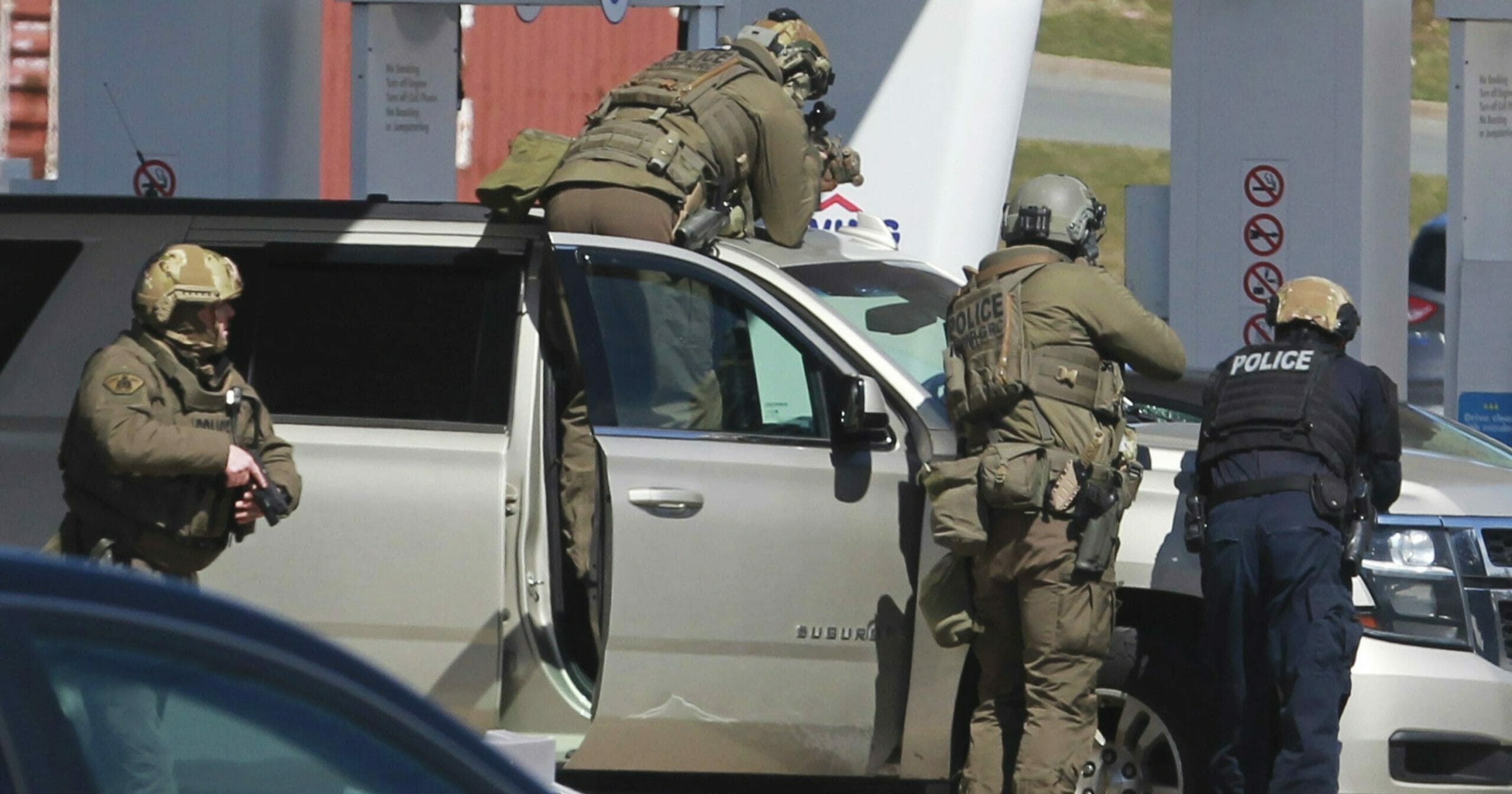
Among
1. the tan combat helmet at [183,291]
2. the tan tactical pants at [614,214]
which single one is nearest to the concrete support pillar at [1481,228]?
the tan tactical pants at [614,214]

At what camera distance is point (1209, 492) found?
5246mm

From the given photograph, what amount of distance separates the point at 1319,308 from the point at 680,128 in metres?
1.75

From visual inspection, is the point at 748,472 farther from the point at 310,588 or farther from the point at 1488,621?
the point at 1488,621

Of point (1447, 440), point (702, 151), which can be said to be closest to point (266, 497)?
point (702, 151)

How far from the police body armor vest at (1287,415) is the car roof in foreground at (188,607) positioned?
3445 millimetres

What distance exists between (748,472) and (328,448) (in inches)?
40.8

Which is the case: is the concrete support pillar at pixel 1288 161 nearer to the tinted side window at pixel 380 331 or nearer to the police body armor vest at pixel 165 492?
the tinted side window at pixel 380 331

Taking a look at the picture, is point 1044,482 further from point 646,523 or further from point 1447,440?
point 1447,440

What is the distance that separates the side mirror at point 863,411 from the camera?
16.0ft

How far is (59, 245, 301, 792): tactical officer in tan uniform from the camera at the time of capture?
459cm

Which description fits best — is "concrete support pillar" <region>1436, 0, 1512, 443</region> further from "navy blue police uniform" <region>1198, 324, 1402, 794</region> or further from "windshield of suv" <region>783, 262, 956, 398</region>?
"windshield of suv" <region>783, 262, 956, 398</region>

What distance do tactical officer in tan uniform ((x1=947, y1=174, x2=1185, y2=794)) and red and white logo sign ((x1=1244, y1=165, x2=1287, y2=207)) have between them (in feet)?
13.1

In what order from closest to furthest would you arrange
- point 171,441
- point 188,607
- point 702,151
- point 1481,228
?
point 188,607 → point 171,441 → point 702,151 → point 1481,228

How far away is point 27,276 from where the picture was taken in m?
5.30
